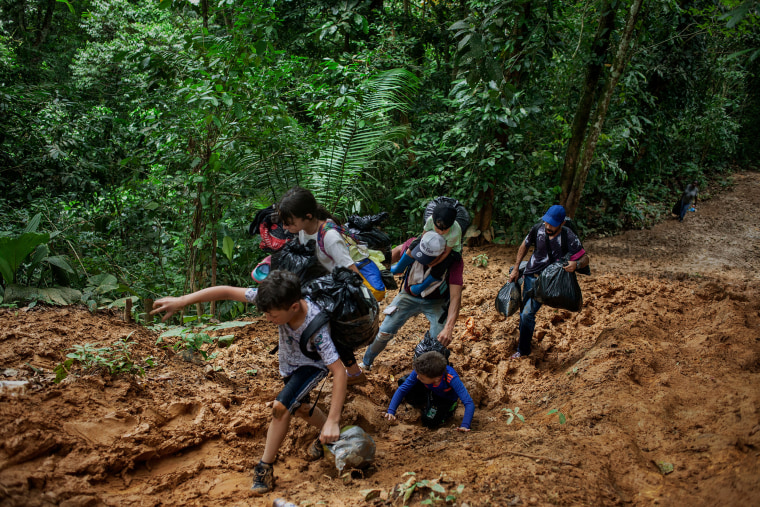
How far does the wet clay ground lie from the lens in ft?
8.46

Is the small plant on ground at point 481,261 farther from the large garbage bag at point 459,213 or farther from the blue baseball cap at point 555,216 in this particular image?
the large garbage bag at point 459,213

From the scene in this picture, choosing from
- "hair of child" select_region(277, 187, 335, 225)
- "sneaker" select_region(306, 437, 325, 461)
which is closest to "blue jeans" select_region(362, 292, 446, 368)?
"sneaker" select_region(306, 437, 325, 461)

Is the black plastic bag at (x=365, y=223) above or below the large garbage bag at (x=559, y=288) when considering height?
above

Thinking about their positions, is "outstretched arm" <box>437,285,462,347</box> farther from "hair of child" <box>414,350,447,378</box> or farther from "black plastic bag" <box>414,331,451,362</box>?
"hair of child" <box>414,350,447,378</box>

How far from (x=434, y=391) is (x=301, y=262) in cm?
163

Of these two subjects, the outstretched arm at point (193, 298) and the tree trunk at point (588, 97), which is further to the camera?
the tree trunk at point (588, 97)

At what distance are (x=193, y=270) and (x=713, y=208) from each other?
1649 cm

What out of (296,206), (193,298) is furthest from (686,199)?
(193,298)

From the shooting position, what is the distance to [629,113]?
387 inches

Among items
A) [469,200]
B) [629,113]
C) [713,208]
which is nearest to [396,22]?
[469,200]

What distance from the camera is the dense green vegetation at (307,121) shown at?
16.6 feet

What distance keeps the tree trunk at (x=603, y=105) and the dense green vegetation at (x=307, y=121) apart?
0.04 metres

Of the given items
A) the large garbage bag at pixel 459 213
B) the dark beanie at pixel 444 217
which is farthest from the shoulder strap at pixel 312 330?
the large garbage bag at pixel 459 213

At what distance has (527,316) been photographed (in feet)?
16.7
